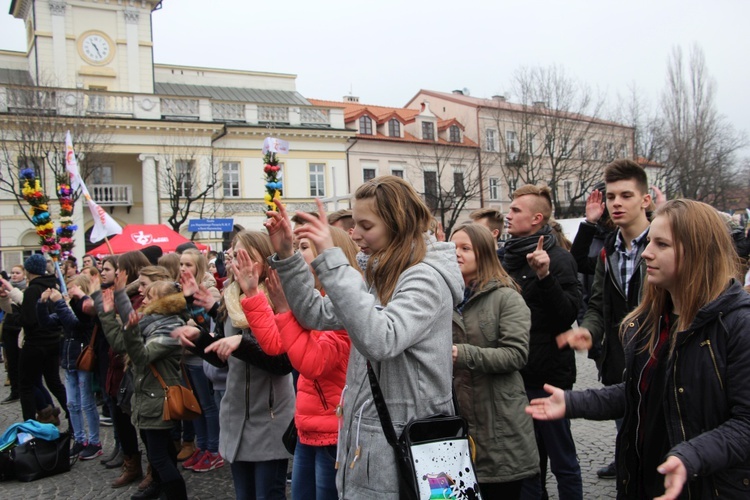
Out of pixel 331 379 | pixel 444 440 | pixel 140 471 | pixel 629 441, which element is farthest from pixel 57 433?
pixel 629 441

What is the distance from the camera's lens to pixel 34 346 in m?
7.29

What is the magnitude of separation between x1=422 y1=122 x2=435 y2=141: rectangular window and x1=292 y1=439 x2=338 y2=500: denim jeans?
38979 millimetres

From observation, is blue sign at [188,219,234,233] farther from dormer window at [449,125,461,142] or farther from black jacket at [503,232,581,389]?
dormer window at [449,125,461,142]

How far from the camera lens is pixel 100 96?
98.4ft

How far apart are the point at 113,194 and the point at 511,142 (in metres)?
24.2

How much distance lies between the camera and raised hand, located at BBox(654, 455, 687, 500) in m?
1.90

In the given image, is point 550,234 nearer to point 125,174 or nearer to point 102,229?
point 102,229

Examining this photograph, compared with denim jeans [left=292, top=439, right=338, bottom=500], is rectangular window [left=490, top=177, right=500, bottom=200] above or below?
above

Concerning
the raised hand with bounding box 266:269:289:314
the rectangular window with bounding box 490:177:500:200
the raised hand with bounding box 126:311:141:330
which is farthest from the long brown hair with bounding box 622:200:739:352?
the rectangular window with bounding box 490:177:500:200

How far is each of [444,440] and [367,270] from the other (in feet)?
2.37

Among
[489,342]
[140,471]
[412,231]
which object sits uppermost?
[412,231]

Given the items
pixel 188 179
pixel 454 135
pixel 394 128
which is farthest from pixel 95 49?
pixel 454 135

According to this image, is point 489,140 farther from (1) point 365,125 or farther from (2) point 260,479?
(2) point 260,479

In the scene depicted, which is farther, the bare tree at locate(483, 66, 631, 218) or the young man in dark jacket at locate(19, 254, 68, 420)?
the bare tree at locate(483, 66, 631, 218)
